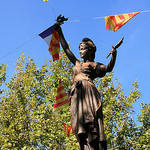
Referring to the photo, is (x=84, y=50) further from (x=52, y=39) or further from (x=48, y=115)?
(x=48, y=115)

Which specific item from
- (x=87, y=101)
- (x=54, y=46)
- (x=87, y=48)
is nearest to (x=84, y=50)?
(x=87, y=48)

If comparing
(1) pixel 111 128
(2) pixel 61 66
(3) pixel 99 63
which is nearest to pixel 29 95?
(2) pixel 61 66

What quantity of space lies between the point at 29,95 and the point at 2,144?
13.6ft

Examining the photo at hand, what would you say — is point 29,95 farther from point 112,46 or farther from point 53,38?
point 112,46


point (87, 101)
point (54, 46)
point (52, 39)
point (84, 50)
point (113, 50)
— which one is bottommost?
point (87, 101)

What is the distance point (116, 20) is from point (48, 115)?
30.0 ft

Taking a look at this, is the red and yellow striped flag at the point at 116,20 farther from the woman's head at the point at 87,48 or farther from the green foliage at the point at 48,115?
the green foliage at the point at 48,115

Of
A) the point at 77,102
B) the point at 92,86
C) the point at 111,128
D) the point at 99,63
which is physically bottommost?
the point at 77,102

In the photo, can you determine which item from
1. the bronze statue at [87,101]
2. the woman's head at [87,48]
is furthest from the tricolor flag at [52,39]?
the woman's head at [87,48]

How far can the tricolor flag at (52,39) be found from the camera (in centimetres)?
684

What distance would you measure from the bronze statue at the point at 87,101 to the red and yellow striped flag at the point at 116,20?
4.30 feet

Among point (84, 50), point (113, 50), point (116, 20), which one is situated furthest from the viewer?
point (116, 20)

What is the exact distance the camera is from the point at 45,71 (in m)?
18.0

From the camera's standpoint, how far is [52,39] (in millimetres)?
6898
